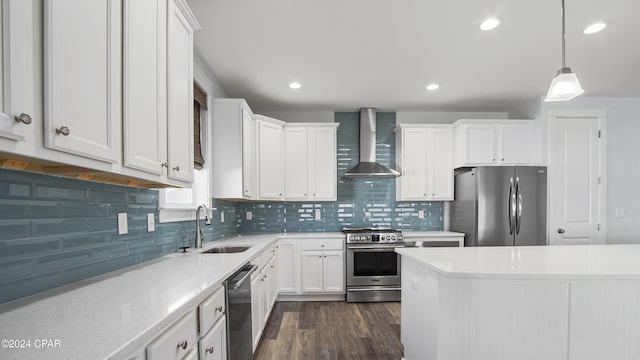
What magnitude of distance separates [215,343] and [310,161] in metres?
3.04

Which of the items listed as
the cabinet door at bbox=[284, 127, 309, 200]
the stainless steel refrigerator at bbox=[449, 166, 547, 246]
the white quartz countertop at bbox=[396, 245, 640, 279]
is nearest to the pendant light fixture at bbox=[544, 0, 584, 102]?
the white quartz countertop at bbox=[396, 245, 640, 279]

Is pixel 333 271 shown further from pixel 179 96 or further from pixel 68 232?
pixel 68 232

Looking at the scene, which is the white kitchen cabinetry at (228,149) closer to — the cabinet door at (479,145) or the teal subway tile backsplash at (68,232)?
the teal subway tile backsplash at (68,232)

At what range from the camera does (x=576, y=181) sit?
13.1ft

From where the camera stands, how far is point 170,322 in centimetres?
100

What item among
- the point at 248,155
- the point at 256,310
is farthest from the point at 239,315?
the point at 248,155

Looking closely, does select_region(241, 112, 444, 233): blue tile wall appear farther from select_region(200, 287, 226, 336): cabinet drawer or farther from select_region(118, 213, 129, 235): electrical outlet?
select_region(200, 287, 226, 336): cabinet drawer

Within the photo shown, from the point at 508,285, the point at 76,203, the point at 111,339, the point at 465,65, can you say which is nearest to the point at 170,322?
the point at 111,339

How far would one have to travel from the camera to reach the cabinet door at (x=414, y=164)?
4.32 meters

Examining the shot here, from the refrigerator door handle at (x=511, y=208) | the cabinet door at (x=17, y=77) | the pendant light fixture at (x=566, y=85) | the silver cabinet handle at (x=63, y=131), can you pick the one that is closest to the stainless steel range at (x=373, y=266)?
the refrigerator door handle at (x=511, y=208)

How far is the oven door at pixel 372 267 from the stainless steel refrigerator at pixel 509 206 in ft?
3.51

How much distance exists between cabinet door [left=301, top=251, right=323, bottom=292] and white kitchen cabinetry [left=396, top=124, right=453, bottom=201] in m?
1.50

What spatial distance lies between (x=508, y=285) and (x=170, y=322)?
1.71 metres

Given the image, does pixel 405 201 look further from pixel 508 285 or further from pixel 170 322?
pixel 170 322
